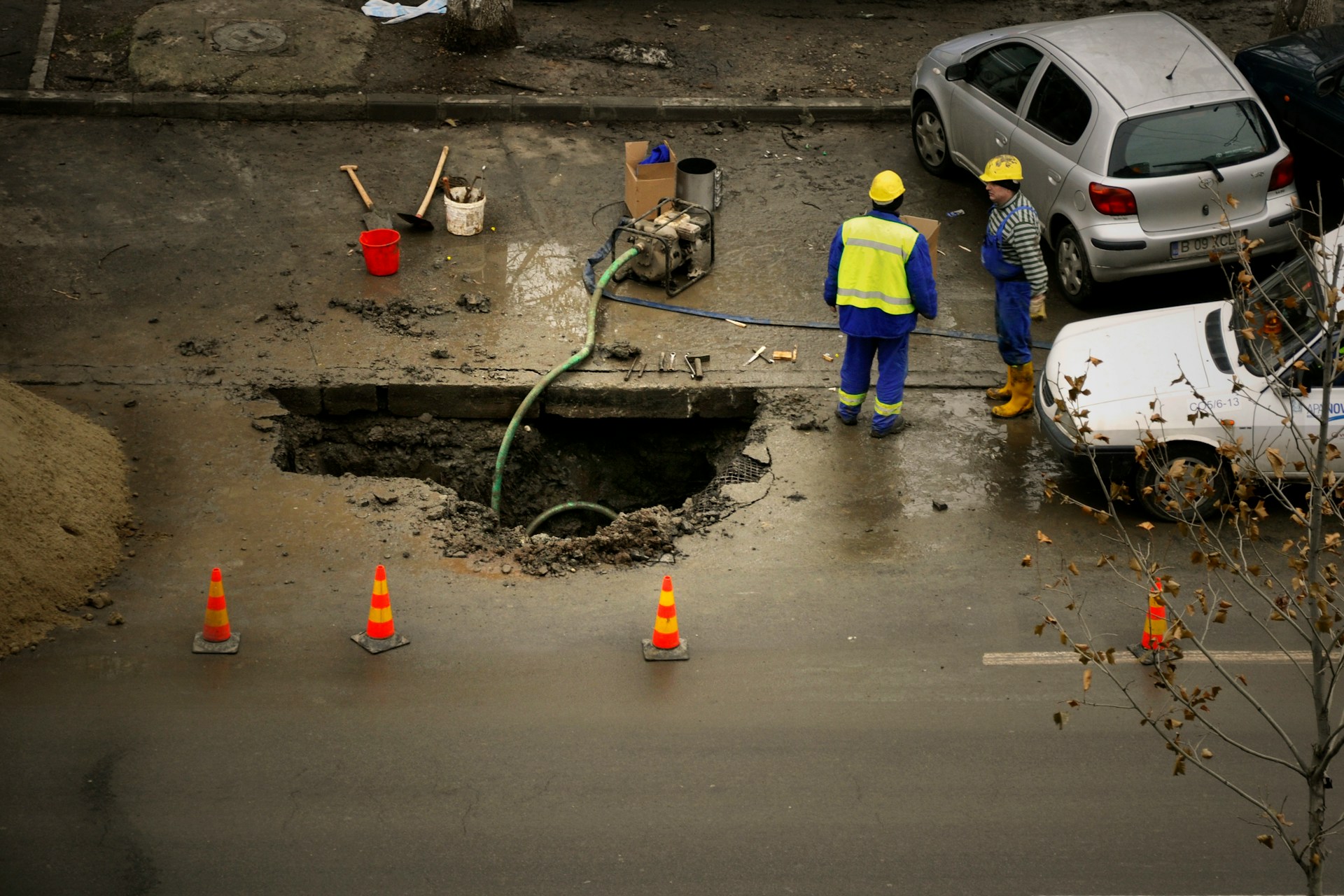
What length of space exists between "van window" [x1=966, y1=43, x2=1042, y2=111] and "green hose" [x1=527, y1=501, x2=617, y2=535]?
5458 mm

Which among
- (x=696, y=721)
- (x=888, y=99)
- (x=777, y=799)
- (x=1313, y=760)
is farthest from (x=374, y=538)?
(x=888, y=99)

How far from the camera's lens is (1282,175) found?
34.9 ft

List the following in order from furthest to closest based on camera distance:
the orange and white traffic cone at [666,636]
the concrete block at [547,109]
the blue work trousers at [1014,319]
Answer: the concrete block at [547,109]
the blue work trousers at [1014,319]
the orange and white traffic cone at [666,636]

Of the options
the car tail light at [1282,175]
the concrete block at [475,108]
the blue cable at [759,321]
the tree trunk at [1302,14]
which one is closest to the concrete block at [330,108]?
the concrete block at [475,108]

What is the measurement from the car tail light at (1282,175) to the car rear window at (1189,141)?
0.47ft

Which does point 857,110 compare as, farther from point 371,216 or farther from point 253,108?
point 253,108

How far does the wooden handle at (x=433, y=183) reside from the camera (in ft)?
37.9

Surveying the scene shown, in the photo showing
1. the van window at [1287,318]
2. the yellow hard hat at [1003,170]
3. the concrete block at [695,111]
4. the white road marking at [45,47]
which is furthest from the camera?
the concrete block at [695,111]

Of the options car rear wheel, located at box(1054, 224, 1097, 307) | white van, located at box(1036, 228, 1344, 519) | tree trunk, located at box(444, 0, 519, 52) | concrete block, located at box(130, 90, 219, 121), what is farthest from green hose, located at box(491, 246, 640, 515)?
concrete block, located at box(130, 90, 219, 121)

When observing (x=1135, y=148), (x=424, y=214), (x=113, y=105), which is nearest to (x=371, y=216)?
(x=424, y=214)

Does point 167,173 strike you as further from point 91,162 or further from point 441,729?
point 441,729

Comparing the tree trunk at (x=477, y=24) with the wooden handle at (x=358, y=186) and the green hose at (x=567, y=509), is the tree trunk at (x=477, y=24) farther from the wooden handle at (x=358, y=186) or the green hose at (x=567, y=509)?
the green hose at (x=567, y=509)

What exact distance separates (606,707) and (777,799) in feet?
3.64

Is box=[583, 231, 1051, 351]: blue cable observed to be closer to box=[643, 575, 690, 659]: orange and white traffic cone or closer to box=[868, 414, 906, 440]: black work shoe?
box=[868, 414, 906, 440]: black work shoe
